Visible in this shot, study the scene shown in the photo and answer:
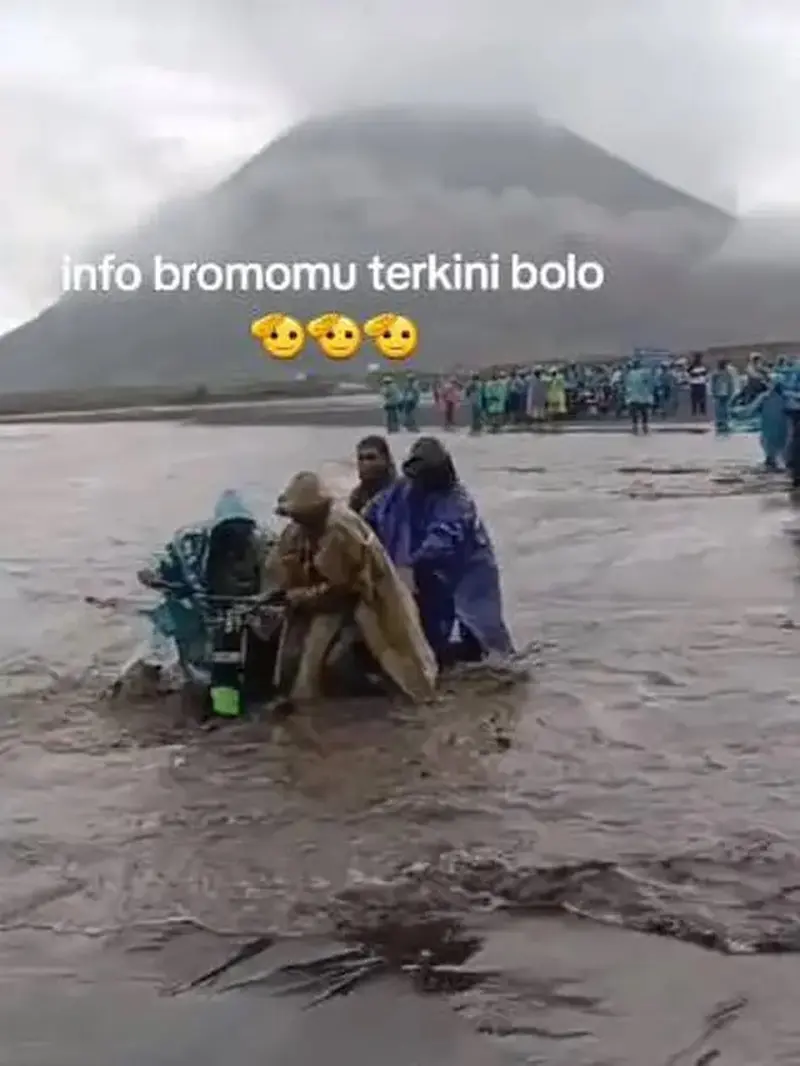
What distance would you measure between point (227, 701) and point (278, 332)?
213 cm

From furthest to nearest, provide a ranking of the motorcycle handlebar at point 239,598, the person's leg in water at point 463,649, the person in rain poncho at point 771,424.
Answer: the person in rain poncho at point 771,424 → the person's leg in water at point 463,649 → the motorcycle handlebar at point 239,598

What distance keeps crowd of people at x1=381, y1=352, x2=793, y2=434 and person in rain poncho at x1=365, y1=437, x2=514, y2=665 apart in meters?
1.38

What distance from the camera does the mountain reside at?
5.39 m

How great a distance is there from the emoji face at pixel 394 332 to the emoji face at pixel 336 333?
50 mm

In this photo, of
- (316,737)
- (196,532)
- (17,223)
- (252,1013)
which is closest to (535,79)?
(17,223)

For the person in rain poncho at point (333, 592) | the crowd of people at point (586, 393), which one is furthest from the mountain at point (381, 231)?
the person in rain poncho at point (333, 592)

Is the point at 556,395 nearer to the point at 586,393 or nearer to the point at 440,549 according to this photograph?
the point at 586,393

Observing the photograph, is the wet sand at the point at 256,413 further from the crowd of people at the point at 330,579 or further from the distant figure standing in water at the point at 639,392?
the crowd of people at the point at 330,579

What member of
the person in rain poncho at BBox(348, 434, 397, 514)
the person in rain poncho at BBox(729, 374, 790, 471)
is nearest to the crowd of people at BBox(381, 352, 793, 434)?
the person in rain poncho at BBox(729, 374, 790, 471)

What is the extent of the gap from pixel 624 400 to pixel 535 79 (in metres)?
3.47

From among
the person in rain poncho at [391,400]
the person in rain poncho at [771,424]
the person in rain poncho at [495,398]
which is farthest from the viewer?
the person in rain poncho at [771,424]

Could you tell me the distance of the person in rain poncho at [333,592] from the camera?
351cm

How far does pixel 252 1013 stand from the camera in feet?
6.95

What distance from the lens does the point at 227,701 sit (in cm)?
361
